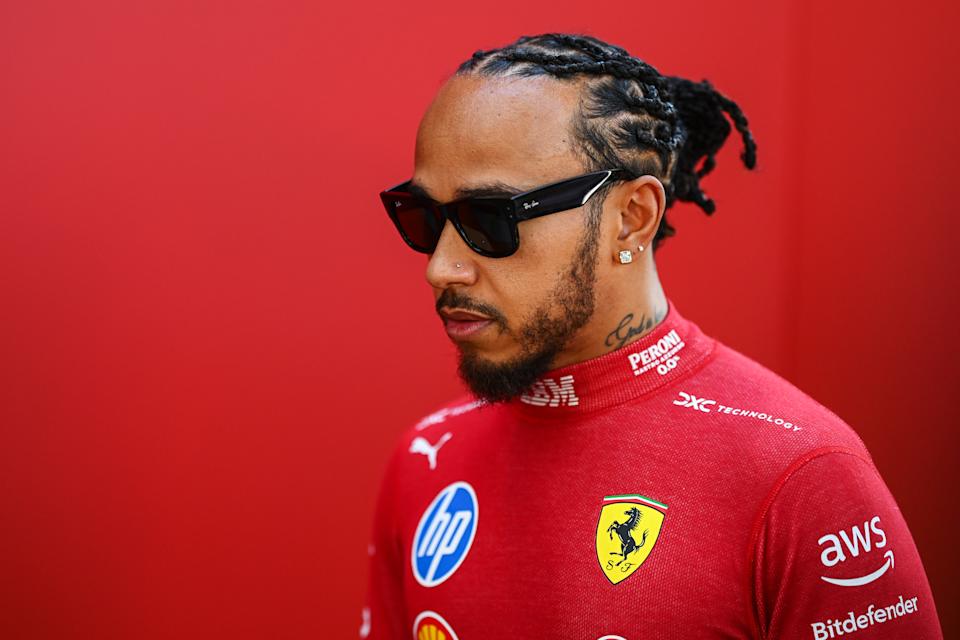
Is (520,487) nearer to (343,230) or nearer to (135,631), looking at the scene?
(343,230)

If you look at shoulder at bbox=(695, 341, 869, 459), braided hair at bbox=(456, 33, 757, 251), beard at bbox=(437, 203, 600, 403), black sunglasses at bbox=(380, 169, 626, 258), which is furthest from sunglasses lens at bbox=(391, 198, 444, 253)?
shoulder at bbox=(695, 341, 869, 459)

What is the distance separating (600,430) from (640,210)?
1.25 ft

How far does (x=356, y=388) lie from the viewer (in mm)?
2621

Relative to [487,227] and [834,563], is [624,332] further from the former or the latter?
[834,563]

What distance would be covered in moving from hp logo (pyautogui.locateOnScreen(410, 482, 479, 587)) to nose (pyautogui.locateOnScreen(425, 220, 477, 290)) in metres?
0.42

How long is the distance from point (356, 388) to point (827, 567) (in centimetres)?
152

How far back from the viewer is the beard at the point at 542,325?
1593 millimetres

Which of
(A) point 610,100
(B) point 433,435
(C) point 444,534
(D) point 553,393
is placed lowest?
(C) point 444,534

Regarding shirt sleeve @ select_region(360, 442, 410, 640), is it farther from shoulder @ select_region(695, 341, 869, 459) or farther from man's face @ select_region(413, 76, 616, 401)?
shoulder @ select_region(695, 341, 869, 459)

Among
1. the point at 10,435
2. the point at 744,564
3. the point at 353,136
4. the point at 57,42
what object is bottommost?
the point at 744,564

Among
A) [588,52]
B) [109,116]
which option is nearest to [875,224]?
[588,52]

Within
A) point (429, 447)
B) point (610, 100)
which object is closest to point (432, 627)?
point (429, 447)

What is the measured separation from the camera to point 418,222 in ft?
5.50

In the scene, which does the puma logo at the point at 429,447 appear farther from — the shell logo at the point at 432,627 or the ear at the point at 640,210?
the ear at the point at 640,210
